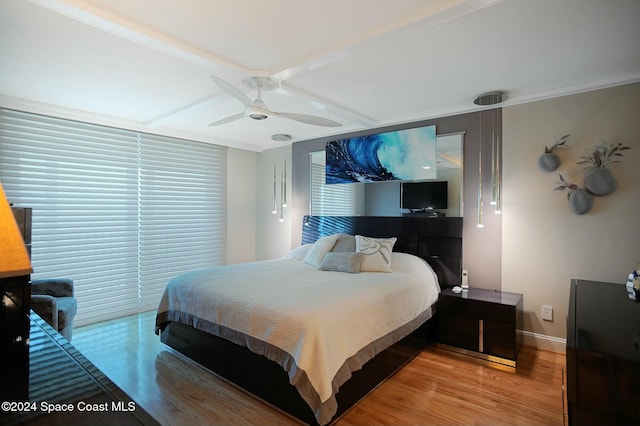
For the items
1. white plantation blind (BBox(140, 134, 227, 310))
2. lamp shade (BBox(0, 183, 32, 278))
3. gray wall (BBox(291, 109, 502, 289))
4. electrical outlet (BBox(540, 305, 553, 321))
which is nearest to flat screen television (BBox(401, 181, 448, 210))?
gray wall (BBox(291, 109, 502, 289))

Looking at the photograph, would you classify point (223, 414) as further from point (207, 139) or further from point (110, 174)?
point (207, 139)

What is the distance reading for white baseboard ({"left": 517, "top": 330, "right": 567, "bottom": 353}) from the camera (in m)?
3.11

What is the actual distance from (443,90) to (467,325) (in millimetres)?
2207

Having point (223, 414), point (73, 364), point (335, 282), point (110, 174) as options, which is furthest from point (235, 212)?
point (73, 364)

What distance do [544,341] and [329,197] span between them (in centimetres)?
297

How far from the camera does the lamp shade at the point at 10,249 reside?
541 millimetres

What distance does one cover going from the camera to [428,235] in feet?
12.3

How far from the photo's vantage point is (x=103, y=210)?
13.4 ft

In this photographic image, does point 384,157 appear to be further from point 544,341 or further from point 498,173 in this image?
point 544,341

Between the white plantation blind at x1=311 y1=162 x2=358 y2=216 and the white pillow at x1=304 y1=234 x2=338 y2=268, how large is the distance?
2.20ft

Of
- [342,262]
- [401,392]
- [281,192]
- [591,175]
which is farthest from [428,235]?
[281,192]

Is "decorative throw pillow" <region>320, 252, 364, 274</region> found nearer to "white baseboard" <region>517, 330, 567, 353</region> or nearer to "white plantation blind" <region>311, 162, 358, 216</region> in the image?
"white plantation blind" <region>311, 162, 358, 216</region>

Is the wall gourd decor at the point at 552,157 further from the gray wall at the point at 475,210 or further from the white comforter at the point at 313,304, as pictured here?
the white comforter at the point at 313,304

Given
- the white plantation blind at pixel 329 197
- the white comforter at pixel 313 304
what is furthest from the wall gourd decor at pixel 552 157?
the white plantation blind at pixel 329 197
